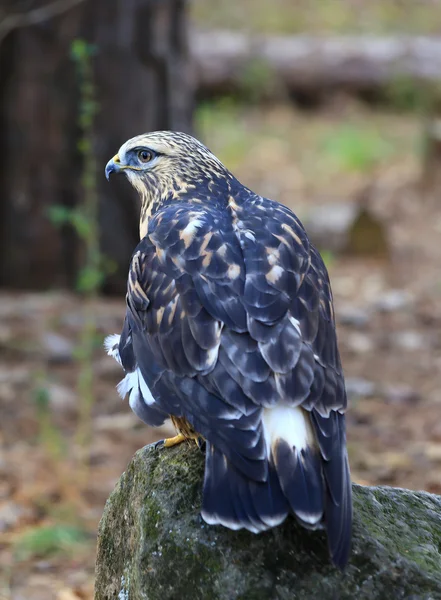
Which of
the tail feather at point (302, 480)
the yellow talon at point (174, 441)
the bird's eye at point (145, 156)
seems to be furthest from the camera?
the bird's eye at point (145, 156)

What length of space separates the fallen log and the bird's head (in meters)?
8.75

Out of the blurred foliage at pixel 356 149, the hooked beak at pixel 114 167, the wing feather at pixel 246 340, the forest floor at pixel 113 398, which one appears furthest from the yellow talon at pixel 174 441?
the blurred foliage at pixel 356 149

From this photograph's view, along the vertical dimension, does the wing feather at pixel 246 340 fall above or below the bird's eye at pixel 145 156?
below

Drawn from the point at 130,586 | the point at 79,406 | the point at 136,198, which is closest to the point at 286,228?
the point at 130,586

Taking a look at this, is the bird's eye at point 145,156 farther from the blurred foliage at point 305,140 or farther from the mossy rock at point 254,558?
the blurred foliage at point 305,140

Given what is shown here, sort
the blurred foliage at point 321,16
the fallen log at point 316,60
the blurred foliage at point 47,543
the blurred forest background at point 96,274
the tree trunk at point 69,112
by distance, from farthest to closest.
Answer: the blurred foliage at point 321,16 < the fallen log at point 316,60 < the tree trunk at point 69,112 < the blurred forest background at point 96,274 < the blurred foliage at point 47,543

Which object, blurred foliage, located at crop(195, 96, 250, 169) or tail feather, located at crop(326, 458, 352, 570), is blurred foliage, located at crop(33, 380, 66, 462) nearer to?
tail feather, located at crop(326, 458, 352, 570)

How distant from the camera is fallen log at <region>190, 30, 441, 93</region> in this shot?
1245 cm

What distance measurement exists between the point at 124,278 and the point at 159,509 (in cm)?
415

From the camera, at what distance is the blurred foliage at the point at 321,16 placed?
1625 cm

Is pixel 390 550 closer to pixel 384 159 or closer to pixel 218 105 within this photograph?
pixel 384 159

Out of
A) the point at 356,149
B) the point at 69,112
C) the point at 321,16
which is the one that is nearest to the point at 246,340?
the point at 69,112

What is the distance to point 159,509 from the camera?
2.94 metres

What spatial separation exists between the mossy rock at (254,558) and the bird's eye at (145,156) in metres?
1.34
